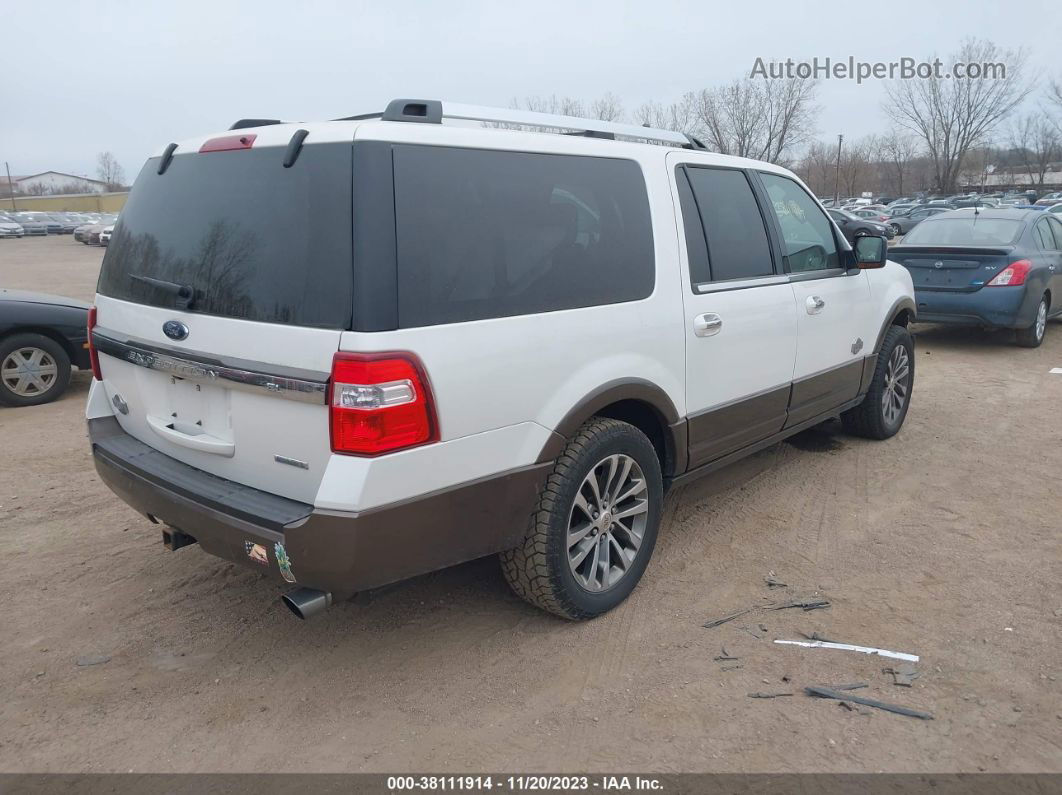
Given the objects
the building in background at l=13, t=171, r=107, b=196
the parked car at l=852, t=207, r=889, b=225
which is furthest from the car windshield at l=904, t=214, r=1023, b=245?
the building in background at l=13, t=171, r=107, b=196

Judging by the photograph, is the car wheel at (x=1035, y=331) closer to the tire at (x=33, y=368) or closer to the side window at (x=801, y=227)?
the side window at (x=801, y=227)

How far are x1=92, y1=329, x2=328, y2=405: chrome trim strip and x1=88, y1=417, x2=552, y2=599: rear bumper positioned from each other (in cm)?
38

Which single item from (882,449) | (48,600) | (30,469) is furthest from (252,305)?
(882,449)

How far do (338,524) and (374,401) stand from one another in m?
0.41

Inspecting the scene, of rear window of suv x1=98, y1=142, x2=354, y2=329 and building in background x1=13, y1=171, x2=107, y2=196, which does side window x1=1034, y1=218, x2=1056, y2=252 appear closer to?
rear window of suv x1=98, y1=142, x2=354, y2=329

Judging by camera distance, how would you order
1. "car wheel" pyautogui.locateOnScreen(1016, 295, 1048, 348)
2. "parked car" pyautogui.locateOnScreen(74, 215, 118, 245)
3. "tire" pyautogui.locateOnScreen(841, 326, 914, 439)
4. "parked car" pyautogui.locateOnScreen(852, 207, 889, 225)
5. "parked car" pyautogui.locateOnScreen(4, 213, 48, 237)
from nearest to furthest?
"tire" pyautogui.locateOnScreen(841, 326, 914, 439), "car wheel" pyautogui.locateOnScreen(1016, 295, 1048, 348), "parked car" pyautogui.locateOnScreen(74, 215, 118, 245), "parked car" pyautogui.locateOnScreen(852, 207, 889, 225), "parked car" pyautogui.locateOnScreen(4, 213, 48, 237)

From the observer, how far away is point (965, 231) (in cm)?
977

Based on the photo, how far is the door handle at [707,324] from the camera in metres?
3.71

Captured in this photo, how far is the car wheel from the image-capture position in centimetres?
928

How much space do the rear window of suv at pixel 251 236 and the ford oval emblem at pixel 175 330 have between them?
87 millimetres

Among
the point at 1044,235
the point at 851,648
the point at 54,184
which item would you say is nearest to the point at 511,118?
the point at 851,648

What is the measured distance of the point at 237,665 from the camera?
3.19 m

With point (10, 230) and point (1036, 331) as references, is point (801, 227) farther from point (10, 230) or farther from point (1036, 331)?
point (10, 230)

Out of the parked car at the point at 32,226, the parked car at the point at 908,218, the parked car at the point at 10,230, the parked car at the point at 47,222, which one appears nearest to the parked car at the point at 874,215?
the parked car at the point at 908,218
